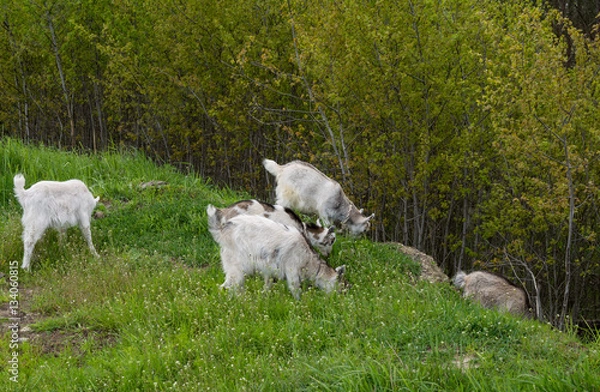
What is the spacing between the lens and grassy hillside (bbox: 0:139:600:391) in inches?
207

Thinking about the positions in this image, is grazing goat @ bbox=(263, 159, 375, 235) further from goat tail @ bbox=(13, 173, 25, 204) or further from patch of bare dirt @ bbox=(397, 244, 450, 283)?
goat tail @ bbox=(13, 173, 25, 204)

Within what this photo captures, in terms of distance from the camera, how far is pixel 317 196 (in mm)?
10953

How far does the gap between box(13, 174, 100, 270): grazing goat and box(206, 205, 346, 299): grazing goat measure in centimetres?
266

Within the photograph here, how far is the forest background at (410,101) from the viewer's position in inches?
477

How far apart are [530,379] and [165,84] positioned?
16413 millimetres

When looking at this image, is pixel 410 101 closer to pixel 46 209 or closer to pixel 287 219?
pixel 287 219

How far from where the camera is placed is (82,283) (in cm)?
820

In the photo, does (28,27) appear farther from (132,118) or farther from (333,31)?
(333,31)

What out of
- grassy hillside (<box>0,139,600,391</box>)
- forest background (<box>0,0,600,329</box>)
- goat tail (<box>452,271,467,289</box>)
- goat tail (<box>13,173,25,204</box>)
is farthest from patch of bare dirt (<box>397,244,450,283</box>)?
goat tail (<box>13,173,25,204</box>)

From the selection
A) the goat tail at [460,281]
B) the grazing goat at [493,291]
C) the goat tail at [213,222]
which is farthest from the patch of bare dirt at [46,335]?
the goat tail at [460,281]

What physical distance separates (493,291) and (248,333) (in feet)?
15.2

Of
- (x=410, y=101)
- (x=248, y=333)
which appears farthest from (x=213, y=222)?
(x=410, y=101)

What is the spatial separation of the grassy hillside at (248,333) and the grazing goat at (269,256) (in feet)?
0.60

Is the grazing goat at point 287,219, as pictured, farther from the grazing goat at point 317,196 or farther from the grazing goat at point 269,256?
the grazing goat at point 317,196
